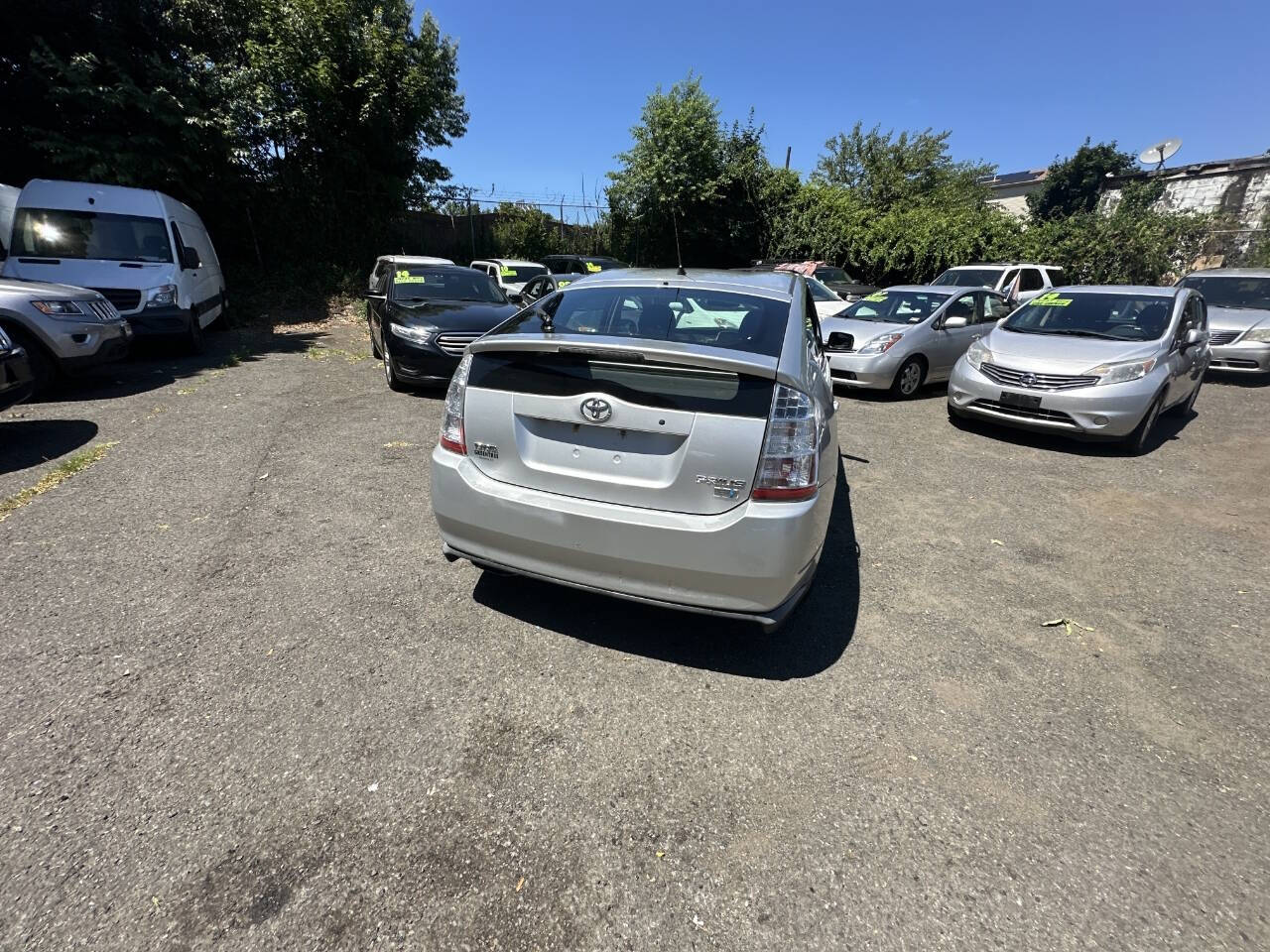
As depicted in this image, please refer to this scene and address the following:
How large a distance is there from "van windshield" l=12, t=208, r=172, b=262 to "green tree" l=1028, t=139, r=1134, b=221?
162 feet

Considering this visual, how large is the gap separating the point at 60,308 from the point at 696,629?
772 cm

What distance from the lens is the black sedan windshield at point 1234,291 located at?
10266 mm

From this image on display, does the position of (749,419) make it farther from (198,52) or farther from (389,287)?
(198,52)

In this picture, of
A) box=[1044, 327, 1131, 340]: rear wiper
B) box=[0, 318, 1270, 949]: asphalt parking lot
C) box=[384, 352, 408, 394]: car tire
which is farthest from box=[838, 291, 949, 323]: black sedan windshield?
box=[384, 352, 408, 394]: car tire

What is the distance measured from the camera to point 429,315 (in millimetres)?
7586

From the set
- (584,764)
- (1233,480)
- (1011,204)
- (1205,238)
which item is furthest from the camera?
(1011,204)

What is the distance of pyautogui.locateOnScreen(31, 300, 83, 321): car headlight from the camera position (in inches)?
248

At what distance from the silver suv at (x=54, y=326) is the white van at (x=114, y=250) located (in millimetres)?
1807

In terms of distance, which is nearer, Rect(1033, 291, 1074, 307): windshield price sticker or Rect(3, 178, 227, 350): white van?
Rect(1033, 291, 1074, 307): windshield price sticker

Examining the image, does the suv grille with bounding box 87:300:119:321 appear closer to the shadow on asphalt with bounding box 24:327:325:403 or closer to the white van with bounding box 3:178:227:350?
the shadow on asphalt with bounding box 24:327:325:403

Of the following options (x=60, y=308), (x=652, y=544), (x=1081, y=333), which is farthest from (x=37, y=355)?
(x=1081, y=333)

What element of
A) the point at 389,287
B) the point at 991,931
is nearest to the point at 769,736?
the point at 991,931

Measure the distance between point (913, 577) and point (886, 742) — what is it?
1.47 metres

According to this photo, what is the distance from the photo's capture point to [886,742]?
7.66 feet
